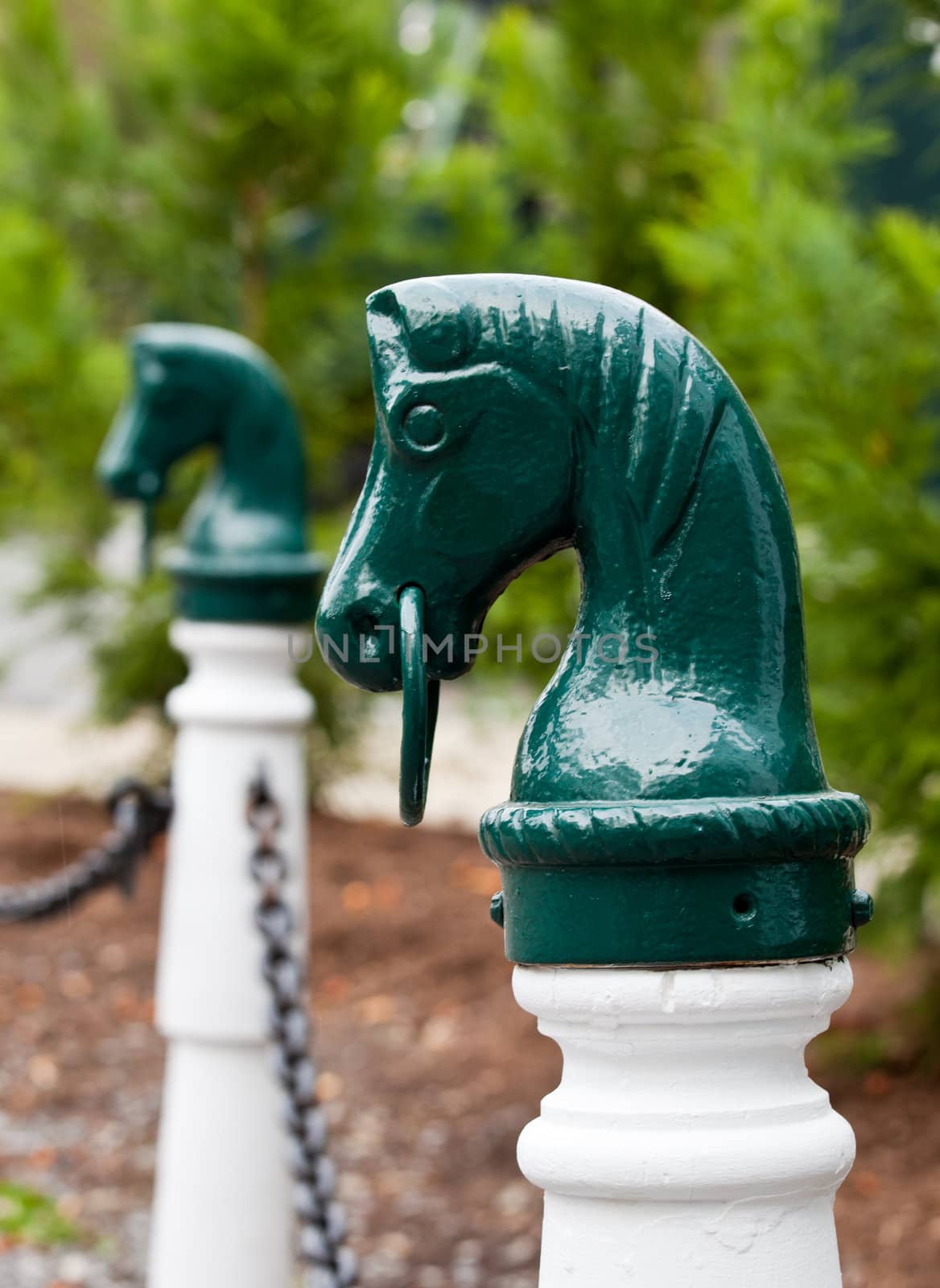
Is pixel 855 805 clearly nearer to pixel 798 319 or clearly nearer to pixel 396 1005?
pixel 798 319

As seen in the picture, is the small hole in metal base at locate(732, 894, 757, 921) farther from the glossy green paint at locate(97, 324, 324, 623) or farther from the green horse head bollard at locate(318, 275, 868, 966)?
the glossy green paint at locate(97, 324, 324, 623)

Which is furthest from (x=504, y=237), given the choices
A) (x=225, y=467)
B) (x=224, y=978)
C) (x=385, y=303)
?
(x=385, y=303)

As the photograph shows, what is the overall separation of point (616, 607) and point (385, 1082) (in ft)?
11.5

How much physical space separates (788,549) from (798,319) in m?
2.35

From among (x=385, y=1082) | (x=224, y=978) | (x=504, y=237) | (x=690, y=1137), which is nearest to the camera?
(x=690, y=1137)

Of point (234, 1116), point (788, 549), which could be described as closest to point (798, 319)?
point (234, 1116)

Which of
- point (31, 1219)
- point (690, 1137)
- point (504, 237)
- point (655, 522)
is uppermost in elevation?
point (504, 237)

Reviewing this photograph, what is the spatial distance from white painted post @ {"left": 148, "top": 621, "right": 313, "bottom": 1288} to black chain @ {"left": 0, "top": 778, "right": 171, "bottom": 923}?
15 centimetres

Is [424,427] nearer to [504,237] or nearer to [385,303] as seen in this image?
[385,303]

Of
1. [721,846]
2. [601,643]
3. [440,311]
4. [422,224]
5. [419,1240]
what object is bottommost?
[419,1240]

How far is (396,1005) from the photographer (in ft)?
15.9

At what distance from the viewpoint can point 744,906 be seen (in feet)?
3.22

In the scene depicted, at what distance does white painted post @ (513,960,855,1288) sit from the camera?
3.11 ft

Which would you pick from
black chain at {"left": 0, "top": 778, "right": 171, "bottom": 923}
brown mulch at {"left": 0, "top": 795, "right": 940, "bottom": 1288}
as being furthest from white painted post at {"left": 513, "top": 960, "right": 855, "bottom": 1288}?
brown mulch at {"left": 0, "top": 795, "right": 940, "bottom": 1288}
